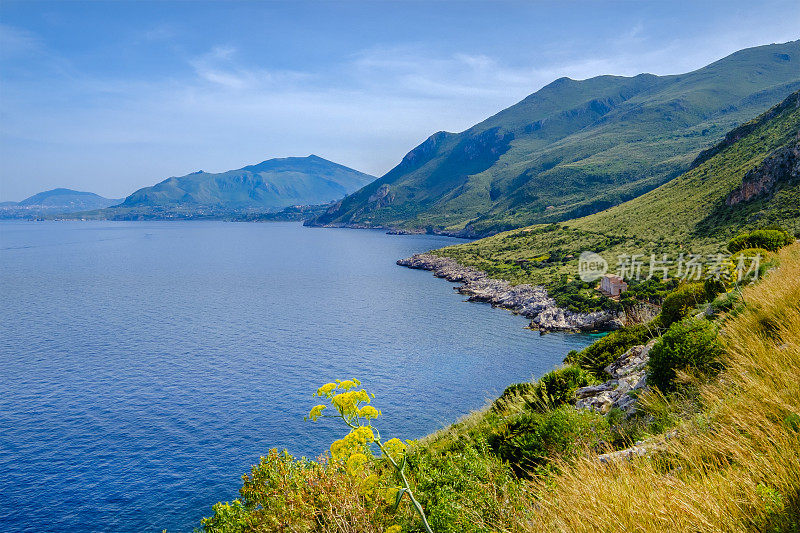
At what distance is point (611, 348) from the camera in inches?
992

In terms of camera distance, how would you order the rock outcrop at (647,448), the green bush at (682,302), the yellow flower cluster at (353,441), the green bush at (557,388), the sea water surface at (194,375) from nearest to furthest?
the yellow flower cluster at (353,441)
the rock outcrop at (647,448)
the green bush at (557,388)
the green bush at (682,302)
the sea water surface at (194,375)

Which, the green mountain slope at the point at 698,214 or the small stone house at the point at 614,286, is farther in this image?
the small stone house at the point at 614,286

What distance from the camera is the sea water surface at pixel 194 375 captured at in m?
26.2

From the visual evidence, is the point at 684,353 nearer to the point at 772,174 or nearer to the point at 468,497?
the point at 468,497

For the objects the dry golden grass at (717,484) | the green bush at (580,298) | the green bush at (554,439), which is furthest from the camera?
the green bush at (580,298)

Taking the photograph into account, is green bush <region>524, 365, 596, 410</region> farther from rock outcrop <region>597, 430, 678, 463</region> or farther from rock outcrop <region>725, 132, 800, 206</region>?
rock outcrop <region>725, 132, 800, 206</region>

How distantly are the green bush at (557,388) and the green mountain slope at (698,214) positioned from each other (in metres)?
42.2

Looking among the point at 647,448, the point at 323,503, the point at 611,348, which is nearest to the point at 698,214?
the point at 611,348

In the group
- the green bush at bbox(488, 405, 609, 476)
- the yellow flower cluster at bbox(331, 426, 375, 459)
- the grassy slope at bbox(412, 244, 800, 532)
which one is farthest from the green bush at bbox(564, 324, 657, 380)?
the yellow flower cluster at bbox(331, 426, 375, 459)

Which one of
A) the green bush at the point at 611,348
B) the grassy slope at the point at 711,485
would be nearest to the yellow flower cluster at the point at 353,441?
the grassy slope at the point at 711,485

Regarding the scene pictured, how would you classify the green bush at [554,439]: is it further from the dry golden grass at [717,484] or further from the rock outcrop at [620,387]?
the dry golden grass at [717,484]

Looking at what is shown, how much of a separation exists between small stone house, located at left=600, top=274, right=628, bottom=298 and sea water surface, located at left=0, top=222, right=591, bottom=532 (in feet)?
42.7

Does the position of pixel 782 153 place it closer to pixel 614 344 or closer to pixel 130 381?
pixel 614 344

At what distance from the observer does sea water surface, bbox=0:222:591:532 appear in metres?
26.2
